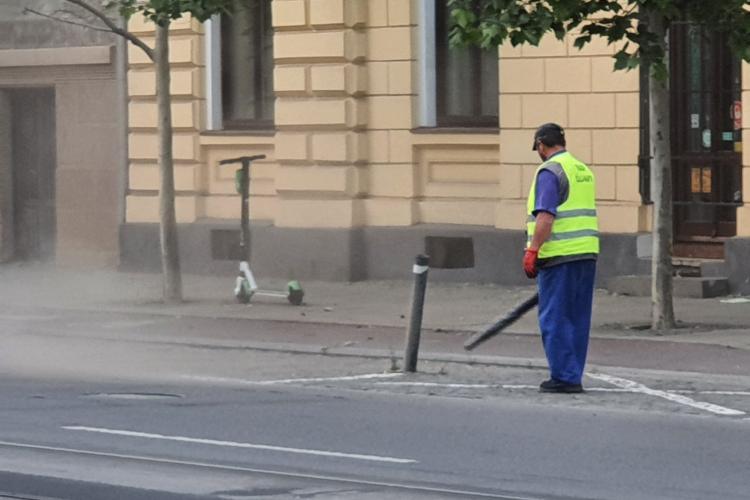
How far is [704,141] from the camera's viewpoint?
18.5 m

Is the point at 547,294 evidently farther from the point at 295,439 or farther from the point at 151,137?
the point at 151,137

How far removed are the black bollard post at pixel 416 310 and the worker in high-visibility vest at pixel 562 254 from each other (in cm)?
130

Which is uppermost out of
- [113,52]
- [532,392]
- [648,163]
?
[113,52]

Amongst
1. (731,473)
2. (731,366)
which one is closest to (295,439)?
(731,473)

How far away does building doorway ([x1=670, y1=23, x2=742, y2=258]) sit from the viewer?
18250 mm

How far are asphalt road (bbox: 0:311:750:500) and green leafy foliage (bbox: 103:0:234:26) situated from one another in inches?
134

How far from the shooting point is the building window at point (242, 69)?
853 inches

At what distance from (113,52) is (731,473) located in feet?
49.4

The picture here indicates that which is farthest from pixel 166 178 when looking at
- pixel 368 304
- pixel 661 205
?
pixel 661 205

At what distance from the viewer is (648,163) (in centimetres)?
1848

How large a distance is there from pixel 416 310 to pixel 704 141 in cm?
666

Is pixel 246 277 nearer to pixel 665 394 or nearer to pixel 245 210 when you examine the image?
pixel 245 210

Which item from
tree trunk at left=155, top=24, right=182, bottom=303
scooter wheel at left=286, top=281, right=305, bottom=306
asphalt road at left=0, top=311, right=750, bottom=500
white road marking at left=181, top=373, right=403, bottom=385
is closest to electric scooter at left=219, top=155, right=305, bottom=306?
scooter wheel at left=286, top=281, right=305, bottom=306

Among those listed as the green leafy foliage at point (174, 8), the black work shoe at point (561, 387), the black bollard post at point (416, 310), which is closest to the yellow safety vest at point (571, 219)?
the black work shoe at point (561, 387)
